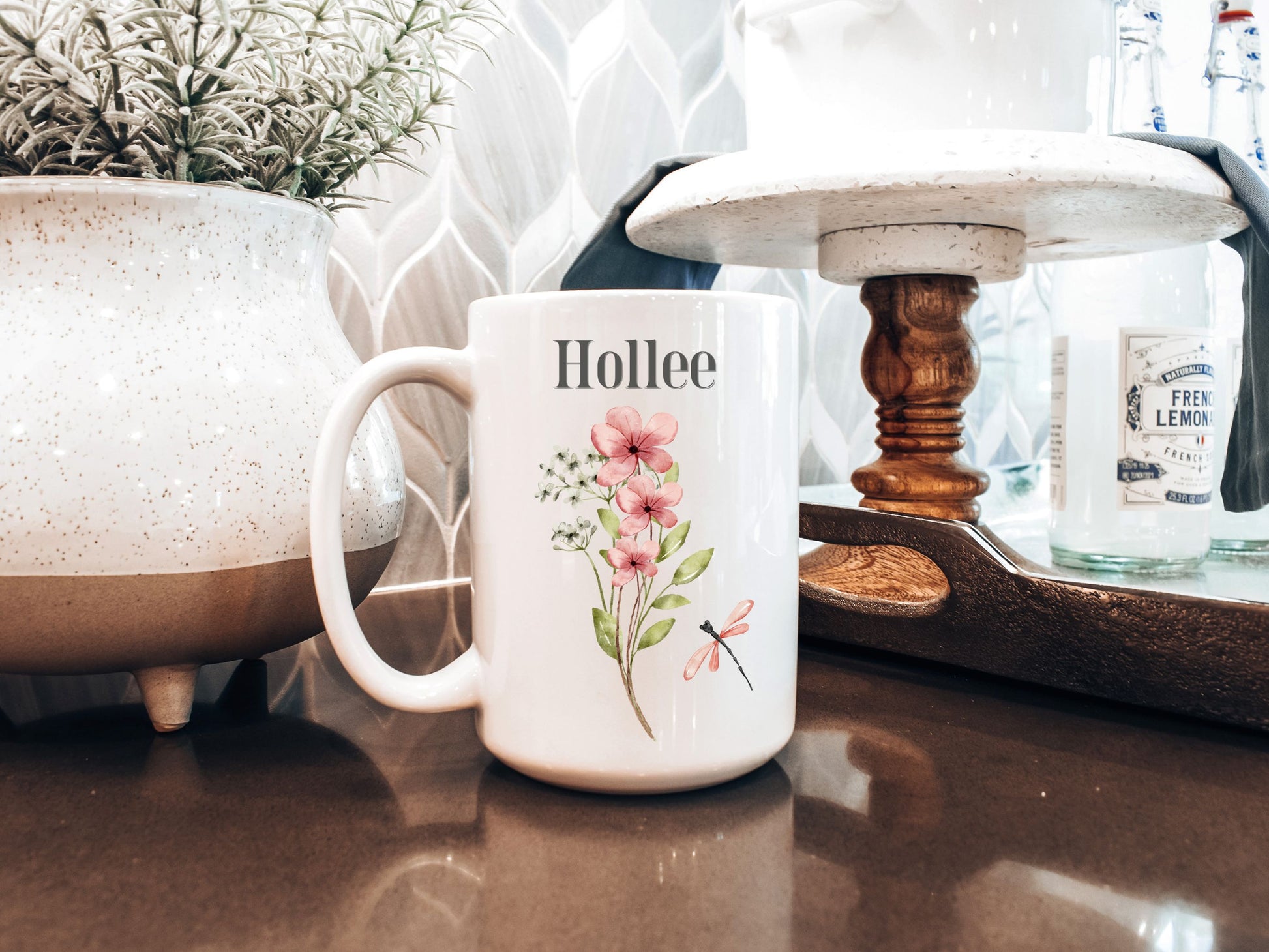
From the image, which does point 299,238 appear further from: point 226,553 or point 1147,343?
point 1147,343

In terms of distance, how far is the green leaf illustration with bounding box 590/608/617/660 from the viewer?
0.30 m

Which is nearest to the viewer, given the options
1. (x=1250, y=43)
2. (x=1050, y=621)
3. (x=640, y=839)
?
(x=640, y=839)

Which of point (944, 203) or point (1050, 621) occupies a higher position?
point (944, 203)

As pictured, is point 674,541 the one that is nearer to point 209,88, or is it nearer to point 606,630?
point 606,630

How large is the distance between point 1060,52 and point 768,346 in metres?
0.40

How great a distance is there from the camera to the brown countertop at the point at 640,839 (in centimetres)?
25

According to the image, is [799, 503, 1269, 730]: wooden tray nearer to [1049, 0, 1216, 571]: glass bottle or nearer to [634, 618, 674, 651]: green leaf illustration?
[1049, 0, 1216, 571]: glass bottle

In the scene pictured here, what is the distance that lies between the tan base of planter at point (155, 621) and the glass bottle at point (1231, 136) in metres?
0.55

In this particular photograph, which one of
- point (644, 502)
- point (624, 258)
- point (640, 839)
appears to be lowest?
point (640, 839)

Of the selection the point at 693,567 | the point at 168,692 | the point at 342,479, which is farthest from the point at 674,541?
the point at 168,692

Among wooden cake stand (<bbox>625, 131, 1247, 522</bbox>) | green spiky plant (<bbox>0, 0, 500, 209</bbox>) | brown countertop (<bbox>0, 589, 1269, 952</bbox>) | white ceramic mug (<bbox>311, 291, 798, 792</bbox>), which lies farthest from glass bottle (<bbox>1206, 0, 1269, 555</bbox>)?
green spiky plant (<bbox>0, 0, 500, 209</bbox>)

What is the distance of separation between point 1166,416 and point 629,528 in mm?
322

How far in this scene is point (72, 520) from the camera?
331mm

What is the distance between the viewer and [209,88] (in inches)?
13.9
